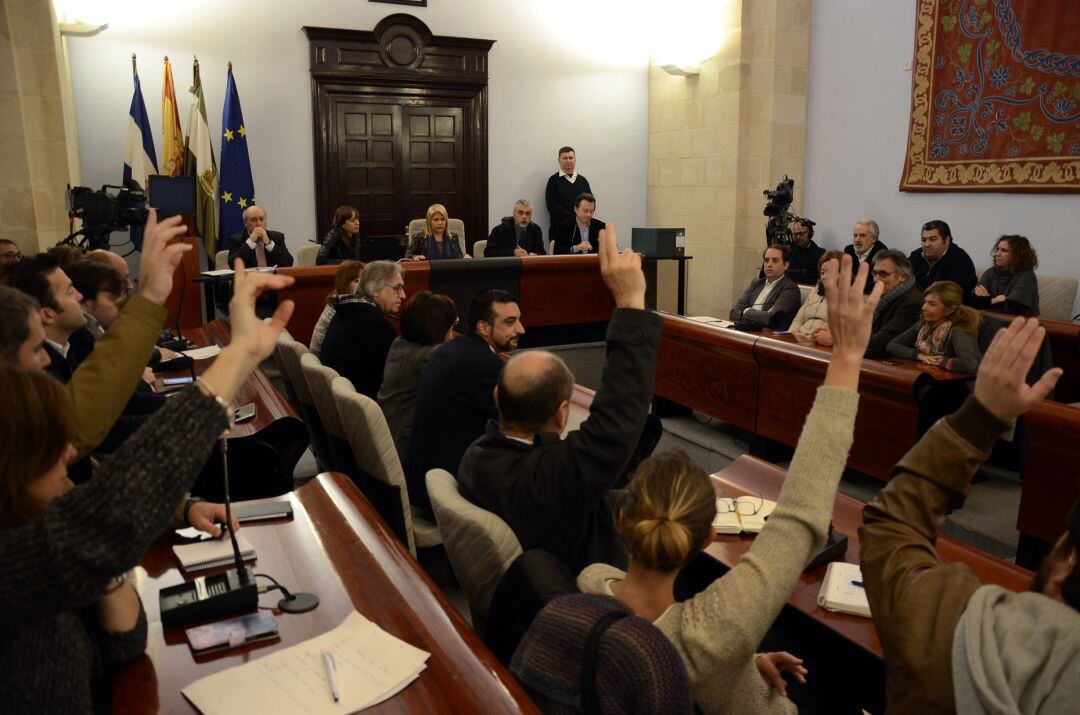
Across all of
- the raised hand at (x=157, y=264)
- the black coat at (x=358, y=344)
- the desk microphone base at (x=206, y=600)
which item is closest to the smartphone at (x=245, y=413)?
the black coat at (x=358, y=344)

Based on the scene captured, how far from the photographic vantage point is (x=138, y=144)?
282 inches

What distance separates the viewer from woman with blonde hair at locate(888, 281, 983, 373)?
404 centimetres

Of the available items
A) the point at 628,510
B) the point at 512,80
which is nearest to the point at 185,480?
the point at 628,510

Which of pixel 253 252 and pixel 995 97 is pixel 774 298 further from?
pixel 253 252

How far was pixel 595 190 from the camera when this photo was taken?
9477 millimetres

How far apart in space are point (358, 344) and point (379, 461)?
54.1 inches

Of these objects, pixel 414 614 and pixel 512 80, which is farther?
pixel 512 80

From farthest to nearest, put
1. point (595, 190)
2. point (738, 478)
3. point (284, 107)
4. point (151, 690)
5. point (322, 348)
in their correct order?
1. point (595, 190)
2. point (284, 107)
3. point (322, 348)
4. point (738, 478)
5. point (151, 690)

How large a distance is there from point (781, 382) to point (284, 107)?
5798 mm

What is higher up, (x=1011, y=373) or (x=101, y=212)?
(x=101, y=212)

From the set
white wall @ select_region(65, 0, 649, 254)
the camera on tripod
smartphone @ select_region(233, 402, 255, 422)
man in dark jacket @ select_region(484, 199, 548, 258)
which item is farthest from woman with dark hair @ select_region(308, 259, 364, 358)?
white wall @ select_region(65, 0, 649, 254)

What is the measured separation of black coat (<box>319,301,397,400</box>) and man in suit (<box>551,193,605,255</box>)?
4.27 meters

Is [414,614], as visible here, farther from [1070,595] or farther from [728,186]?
[728,186]

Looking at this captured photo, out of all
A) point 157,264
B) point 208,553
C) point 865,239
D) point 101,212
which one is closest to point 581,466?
point 208,553
